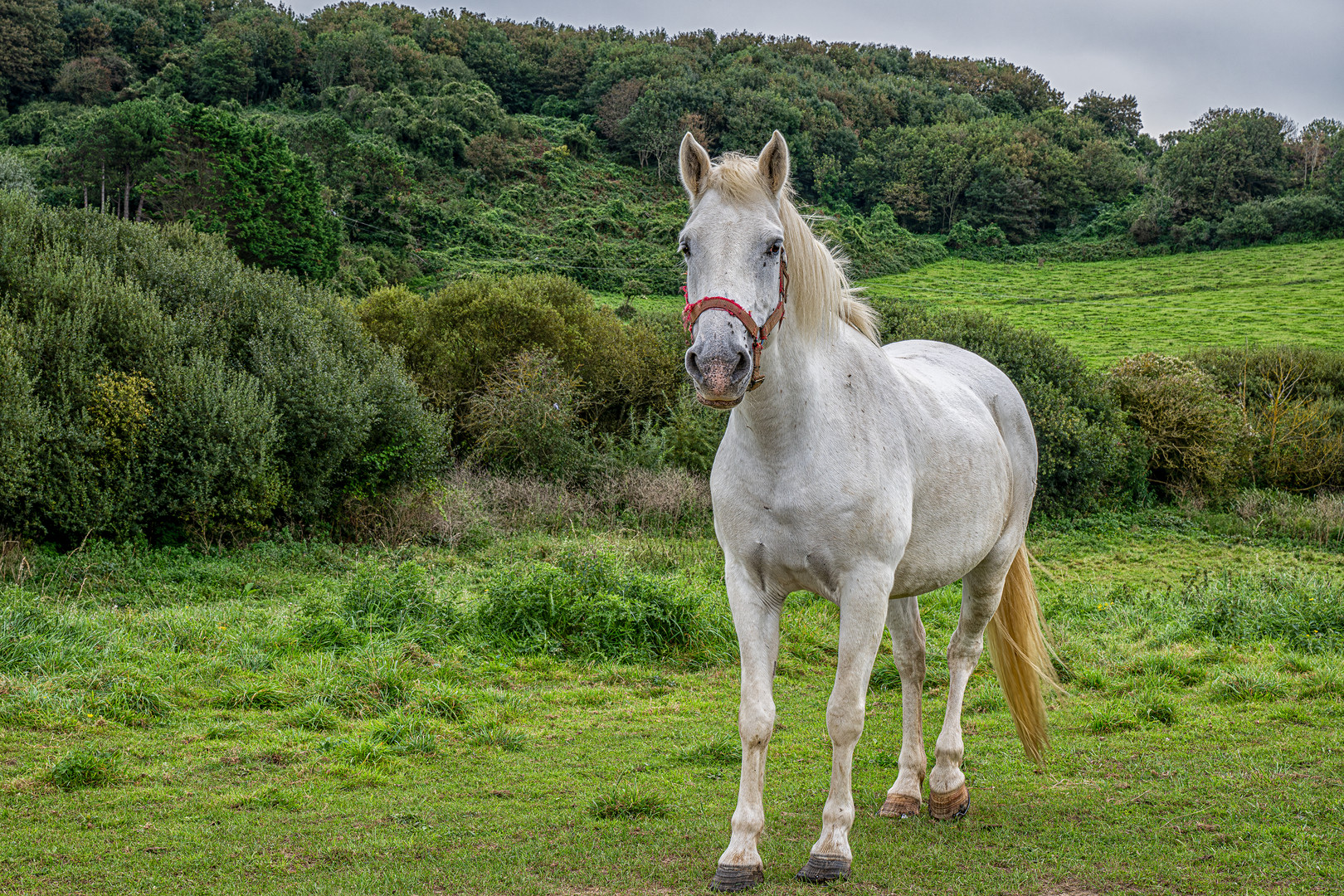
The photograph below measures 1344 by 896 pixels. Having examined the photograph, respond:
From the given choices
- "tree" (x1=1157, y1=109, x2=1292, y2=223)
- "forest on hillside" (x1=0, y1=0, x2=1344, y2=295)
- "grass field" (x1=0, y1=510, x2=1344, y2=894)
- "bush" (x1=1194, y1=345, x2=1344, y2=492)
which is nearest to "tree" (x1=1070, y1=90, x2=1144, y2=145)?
"forest on hillside" (x1=0, y1=0, x2=1344, y2=295)

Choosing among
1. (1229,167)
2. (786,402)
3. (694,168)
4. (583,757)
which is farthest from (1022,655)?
(1229,167)

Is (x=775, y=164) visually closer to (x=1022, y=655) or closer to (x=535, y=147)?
(x=1022, y=655)

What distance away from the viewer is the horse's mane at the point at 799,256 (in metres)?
3.42

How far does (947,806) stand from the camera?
15.2 ft

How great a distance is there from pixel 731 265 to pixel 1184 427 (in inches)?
927

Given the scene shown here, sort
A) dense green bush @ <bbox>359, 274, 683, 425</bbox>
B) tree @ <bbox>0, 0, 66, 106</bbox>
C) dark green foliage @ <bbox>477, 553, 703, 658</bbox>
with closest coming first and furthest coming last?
dark green foliage @ <bbox>477, 553, 703, 658</bbox>
dense green bush @ <bbox>359, 274, 683, 425</bbox>
tree @ <bbox>0, 0, 66, 106</bbox>

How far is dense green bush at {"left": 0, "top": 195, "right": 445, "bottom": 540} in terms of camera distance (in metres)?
12.8

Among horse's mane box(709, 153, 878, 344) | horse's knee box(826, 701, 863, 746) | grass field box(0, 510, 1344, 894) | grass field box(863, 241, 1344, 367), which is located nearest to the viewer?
horse's mane box(709, 153, 878, 344)

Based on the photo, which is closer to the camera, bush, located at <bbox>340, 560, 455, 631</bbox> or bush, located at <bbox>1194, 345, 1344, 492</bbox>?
bush, located at <bbox>340, 560, 455, 631</bbox>

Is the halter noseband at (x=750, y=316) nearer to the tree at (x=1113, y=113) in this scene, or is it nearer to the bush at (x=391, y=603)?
the bush at (x=391, y=603)

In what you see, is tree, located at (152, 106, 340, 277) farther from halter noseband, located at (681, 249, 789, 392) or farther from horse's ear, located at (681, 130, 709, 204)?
halter noseband, located at (681, 249, 789, 392)

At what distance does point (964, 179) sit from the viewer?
67562mm

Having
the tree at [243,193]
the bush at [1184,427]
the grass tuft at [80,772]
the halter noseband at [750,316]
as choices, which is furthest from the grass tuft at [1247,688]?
the tree at [243,193]

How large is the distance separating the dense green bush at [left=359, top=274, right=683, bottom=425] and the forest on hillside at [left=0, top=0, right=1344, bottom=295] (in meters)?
16.3
